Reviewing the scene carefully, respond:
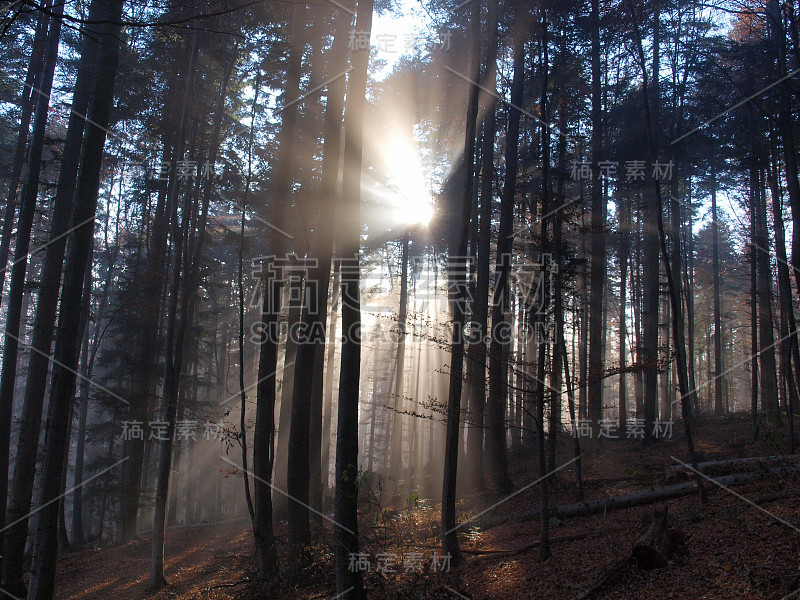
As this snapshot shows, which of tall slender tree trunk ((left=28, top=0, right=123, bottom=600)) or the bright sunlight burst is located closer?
tall slender tree trunk ((left=28, top=0, right=123, bottom=600))

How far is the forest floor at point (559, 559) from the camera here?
18.6 feet

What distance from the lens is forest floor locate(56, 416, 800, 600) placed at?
18.6 feet

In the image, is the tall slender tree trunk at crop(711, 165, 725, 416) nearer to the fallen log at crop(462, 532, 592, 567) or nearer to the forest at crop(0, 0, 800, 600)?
the forest at crop(0, 0, 800, 600)

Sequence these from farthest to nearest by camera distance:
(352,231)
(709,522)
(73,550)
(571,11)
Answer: (73,550), (571,11), (709,522), (352,231)

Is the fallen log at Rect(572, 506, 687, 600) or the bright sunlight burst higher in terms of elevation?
the bright sunlight burst

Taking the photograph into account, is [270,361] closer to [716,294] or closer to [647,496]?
[647,496]

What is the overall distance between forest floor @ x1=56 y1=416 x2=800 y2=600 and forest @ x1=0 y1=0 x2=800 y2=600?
68mm

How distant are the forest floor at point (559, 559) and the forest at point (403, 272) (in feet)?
0.22

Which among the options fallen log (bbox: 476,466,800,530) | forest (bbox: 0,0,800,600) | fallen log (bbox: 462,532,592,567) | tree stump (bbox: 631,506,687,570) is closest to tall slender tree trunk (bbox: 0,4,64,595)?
forest (bbox: 0,0,800,600)

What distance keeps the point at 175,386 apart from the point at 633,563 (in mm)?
9577

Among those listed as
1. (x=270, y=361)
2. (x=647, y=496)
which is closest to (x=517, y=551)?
(x=647, y=496)

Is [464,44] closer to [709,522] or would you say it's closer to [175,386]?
[175,386]

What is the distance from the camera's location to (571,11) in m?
10.4

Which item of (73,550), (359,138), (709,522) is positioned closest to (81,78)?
(359,138)
